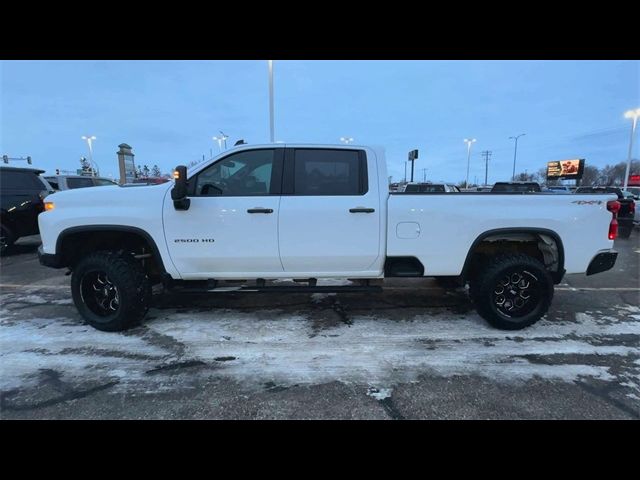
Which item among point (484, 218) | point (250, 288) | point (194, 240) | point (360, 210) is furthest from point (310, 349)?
point (484, 218)

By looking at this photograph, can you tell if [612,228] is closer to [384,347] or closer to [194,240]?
[384,347]

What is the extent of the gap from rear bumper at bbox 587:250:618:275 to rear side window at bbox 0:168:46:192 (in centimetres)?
1047

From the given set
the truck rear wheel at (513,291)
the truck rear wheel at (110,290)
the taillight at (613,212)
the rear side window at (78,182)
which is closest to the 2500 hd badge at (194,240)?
the truck rear wheel at (110,290)

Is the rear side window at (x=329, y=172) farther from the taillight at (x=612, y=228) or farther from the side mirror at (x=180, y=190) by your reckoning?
the taillight at (x=612, y=228)

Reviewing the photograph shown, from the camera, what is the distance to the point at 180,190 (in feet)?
11.1

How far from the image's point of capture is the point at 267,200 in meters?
3.60

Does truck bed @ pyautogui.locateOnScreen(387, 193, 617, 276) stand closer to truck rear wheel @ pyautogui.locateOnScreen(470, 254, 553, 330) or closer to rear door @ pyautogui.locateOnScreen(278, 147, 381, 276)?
rear door @ pyautogui.locateOnScreen(278, 147, 381, 276)

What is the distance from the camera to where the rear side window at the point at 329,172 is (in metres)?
3.69

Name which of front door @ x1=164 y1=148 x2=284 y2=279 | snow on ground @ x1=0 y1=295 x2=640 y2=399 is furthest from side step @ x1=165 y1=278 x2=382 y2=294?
snow on ground @ x1=0 y1=295 x2=640 y2=399

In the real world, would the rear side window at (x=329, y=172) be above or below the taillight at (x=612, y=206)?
above

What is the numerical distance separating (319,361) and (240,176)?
6.87ft

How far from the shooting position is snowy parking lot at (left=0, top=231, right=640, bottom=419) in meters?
2.53

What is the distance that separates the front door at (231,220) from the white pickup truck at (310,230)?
1 centimetres
